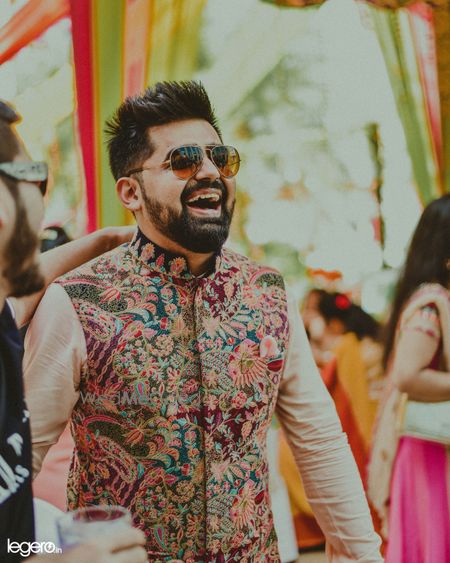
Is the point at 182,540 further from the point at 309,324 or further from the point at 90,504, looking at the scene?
the point at 309,324

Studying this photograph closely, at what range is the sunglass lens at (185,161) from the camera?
1.71m

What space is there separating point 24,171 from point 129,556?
0.59 meters

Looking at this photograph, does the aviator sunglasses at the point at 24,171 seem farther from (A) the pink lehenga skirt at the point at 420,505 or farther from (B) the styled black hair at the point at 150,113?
(A) the pink lehenga skirt at the point at 420,505

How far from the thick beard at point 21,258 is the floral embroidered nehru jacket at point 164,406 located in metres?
0.53

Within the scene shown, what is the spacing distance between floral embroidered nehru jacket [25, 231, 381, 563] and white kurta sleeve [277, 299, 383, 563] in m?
0.11

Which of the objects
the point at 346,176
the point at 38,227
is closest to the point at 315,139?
the point at 346,176

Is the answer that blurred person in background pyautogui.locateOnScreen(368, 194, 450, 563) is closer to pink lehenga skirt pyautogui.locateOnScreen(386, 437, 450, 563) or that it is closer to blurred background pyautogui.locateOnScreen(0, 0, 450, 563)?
pink lehenga skirt pyautogui.locateOnScreen(386, 437, 450, 563)

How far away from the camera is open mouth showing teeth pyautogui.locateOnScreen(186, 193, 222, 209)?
1730 mm

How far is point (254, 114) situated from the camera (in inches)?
156

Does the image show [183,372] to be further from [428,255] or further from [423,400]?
[428,255]

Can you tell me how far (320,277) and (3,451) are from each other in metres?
3.56

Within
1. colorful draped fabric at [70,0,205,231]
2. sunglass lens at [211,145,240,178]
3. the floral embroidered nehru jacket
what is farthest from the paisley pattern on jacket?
colorful draped fabric at [70,0,205,231]

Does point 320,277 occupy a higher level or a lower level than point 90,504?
higher

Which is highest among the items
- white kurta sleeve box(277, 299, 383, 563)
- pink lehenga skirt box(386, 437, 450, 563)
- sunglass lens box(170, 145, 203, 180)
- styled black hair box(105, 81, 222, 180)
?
styled black hair box(105, 81, 222, 180)
